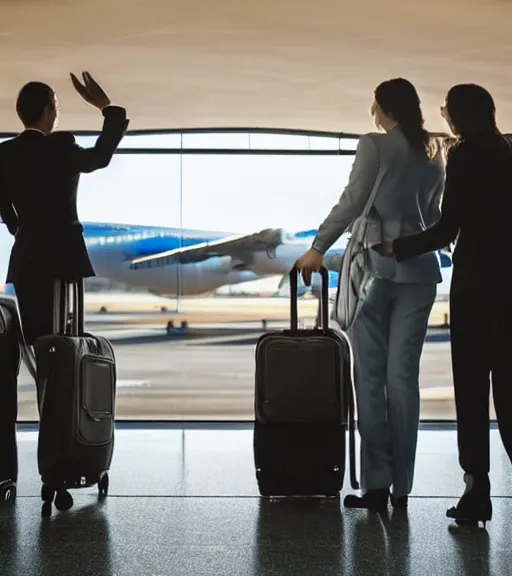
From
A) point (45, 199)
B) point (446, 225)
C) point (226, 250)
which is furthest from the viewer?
point (226, 250)

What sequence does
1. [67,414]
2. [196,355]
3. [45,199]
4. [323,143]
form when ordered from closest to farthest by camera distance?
[67,414]
[45,199]
[323,143]
[196,355]

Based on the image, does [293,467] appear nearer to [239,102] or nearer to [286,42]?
[286,42]

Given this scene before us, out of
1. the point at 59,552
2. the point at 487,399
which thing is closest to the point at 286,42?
the point at 487,399

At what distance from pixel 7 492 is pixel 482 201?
2.09m

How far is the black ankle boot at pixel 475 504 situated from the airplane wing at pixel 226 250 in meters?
6.49

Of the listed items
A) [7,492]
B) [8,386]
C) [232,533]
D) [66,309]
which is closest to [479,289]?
[232,533]

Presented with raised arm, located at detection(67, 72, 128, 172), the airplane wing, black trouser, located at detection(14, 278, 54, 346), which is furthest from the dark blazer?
the airplane wing

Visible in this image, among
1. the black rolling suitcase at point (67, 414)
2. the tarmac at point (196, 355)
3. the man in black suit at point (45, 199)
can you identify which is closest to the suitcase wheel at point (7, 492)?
the black rolling suitcase at point (67, 414)

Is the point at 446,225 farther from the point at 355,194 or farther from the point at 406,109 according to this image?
the point at 406,109

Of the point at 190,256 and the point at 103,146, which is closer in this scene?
the point at 103,146

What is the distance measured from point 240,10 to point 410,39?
1289 millimetres

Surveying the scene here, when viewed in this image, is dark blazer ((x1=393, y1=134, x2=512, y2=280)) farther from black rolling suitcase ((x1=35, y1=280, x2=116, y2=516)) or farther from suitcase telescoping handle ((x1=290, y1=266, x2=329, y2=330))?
black rolling suitcase ((x1=35, y1=280, x2=116, y2=516))

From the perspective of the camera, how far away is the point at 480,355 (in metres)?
3.41

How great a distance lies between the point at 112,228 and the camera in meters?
9.62
